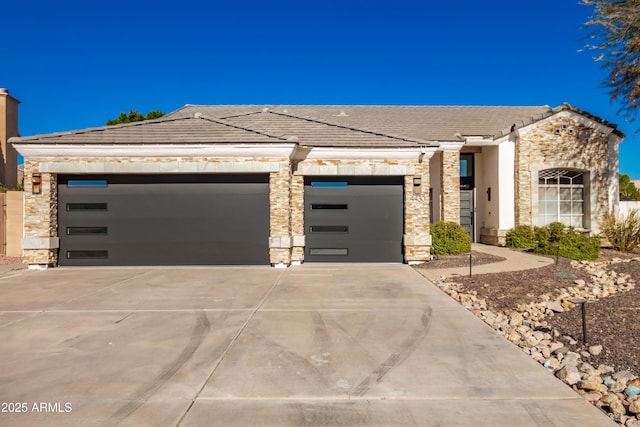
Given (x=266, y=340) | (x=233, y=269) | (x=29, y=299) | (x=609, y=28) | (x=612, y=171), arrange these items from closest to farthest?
(x=266, y=340)
(x=29, y=299)
(x=233, y=269)
(x=609, y=28)
(x=612, y=171)

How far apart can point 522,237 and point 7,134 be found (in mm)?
31440

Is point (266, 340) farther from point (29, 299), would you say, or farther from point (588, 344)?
point (29, 299)

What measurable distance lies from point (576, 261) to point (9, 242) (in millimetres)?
19894

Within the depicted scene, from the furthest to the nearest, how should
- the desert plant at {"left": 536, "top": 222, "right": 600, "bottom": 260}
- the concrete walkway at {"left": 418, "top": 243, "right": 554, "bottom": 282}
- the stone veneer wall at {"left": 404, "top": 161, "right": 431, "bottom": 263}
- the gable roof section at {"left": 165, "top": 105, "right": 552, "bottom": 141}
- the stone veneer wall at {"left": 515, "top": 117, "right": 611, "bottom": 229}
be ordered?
the gable roof section at {"left": 165, "top": 105, "right": 552, "bottom": 141}
the stone veneer wall at {"left": 515, "top": 117, "right": 611, "bottom": 229}
the desert plant at {"left": 536, "top": 222, "right": 600, "bottom": 260}
the stone veneer wall at {"left": 404, "top": 161, "right": 431, "bottom": 263}
the concrete walkway at {"left": 418, "top": 243, "right": 554, "bottom": 282}

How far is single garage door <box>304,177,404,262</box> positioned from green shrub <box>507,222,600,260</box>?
5.04m

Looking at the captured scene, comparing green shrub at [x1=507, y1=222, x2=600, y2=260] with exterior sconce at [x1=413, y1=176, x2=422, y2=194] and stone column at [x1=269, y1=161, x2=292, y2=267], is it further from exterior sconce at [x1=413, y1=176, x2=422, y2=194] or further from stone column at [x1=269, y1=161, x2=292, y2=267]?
stone column at [x1=269, y1=161, x2=292, y2=267]

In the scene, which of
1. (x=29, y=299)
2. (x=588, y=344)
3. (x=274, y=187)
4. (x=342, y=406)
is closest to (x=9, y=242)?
(x=29, y=299)

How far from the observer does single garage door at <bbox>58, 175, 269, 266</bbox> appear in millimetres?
11742

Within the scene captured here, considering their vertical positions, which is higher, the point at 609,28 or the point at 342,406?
the point at 609,28

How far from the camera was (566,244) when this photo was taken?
1252 centimetres

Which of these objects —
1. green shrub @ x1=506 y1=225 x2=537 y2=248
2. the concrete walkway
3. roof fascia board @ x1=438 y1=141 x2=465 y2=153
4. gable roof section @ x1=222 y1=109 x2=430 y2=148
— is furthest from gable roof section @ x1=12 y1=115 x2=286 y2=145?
green shrub @ x1=506 y1=225 x2=537 y2=248

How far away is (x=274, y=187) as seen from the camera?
456 inches

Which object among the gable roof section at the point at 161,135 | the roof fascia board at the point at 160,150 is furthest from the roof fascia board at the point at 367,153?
the gable roof section at the point at 161,135

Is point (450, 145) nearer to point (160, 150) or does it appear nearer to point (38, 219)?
point (160, 150)
